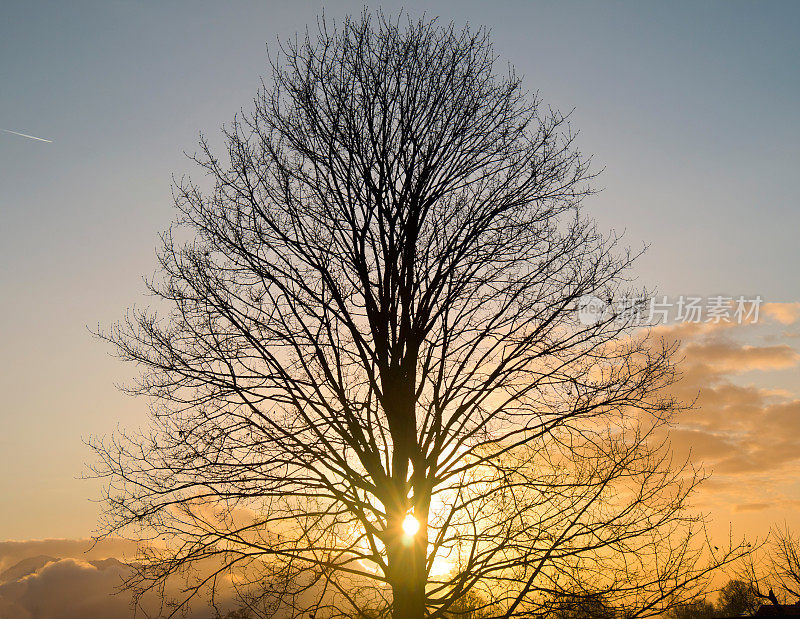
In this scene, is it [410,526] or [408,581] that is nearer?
[408,581]

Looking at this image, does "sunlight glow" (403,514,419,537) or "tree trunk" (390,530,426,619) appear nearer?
"tree trunk" (390,530,426,619)

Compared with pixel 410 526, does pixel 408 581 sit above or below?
below

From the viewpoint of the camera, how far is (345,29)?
8.92 m

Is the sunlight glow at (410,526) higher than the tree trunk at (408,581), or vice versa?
the sunlight glow at (410,526)

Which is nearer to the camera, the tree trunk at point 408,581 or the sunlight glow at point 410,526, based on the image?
the tree trunk at point 408,581

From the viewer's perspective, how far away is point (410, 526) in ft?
23.2

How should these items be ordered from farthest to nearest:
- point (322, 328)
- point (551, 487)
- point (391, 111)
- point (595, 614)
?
point (391, 111) → point (322, 328) → point (551, 487) → point (595, 614)

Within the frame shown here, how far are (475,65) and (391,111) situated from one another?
1.51m

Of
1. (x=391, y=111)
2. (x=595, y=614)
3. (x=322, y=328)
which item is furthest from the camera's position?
(x=391, y=111)

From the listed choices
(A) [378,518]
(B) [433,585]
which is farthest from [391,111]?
(B) [433,585]

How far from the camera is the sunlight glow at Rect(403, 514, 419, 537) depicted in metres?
7.01

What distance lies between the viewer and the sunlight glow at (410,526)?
7008 mm

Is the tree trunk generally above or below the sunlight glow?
below

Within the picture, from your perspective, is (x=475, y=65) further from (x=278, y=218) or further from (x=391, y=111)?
(x=278, y=218)
